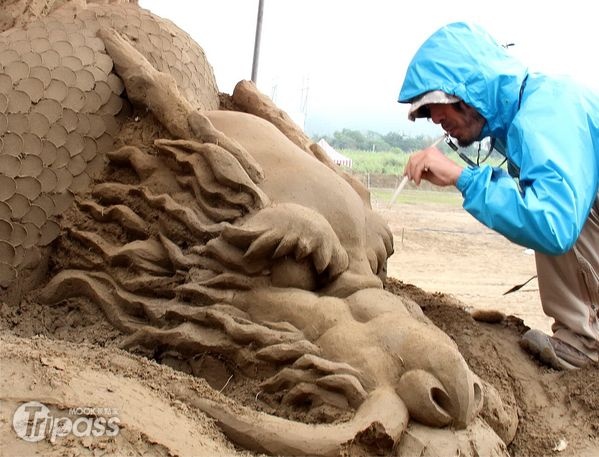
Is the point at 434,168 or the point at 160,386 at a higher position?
the point at 434,168

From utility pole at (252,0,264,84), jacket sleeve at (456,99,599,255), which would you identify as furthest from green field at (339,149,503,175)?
jacket sleeve at (456,99,599,255)

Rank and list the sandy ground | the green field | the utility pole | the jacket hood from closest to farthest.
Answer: the jacket hood < the utility pole < the sandy ground < the green field

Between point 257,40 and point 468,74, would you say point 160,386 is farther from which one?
point 257,40

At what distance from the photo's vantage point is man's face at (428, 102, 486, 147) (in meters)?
2.78

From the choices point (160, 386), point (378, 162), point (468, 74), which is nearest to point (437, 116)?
point (468, 74)

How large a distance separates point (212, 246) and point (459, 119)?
1.07 m

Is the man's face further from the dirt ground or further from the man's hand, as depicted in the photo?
the dirt ground

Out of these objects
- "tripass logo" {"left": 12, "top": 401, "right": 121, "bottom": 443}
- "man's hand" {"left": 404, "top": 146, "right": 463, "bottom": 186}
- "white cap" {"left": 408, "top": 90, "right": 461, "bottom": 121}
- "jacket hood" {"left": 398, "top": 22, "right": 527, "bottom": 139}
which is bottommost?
"tripass logo" {"left": 12, "top": 401, "right": 121, "bottom": 443}

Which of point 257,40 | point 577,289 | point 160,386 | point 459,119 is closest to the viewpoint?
point 160,386

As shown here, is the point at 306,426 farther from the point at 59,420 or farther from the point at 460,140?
the point at 460,140

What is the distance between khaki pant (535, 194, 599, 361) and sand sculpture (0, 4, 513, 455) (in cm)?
71

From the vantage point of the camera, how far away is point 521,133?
2.56m

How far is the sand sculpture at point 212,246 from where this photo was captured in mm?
1970

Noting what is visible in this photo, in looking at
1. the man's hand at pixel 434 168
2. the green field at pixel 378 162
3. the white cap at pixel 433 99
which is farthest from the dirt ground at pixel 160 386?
the green field at pixel 378 162
